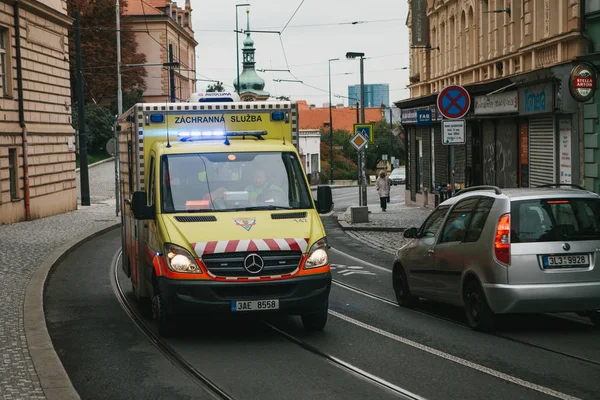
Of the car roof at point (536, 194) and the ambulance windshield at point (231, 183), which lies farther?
the ambulance windshield at point (231, 183)

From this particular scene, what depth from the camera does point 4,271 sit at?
57.6 ft

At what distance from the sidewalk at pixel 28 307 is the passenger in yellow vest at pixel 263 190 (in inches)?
104

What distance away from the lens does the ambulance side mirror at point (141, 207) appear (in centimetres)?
1098

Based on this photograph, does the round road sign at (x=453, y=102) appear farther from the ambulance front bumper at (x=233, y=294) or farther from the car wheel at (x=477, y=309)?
the ambulance front bumper at (x=233, y=294)

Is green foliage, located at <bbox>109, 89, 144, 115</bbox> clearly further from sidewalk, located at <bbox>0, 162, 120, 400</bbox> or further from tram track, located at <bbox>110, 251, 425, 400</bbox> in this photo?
tram track, located at <bbox>110, 251, 425, 400</bbox>

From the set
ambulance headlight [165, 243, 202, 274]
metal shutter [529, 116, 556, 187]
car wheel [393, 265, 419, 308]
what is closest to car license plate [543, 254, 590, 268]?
car wheel [393, 265, 419, 308]

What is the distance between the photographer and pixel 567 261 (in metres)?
10.6

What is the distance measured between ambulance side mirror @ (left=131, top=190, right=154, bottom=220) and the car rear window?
12.5ft

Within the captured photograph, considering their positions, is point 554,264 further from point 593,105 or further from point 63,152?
point 63,152

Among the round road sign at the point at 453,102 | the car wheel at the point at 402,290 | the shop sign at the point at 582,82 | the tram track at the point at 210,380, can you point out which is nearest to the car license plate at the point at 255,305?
the tram track at the point at 210,380

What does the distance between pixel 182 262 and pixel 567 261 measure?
154 inches

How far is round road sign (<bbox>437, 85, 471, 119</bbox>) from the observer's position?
1692cm

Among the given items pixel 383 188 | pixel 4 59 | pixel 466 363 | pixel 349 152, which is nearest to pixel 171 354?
pixel 466 363

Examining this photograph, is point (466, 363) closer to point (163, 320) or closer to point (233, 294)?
point (233, 294)
